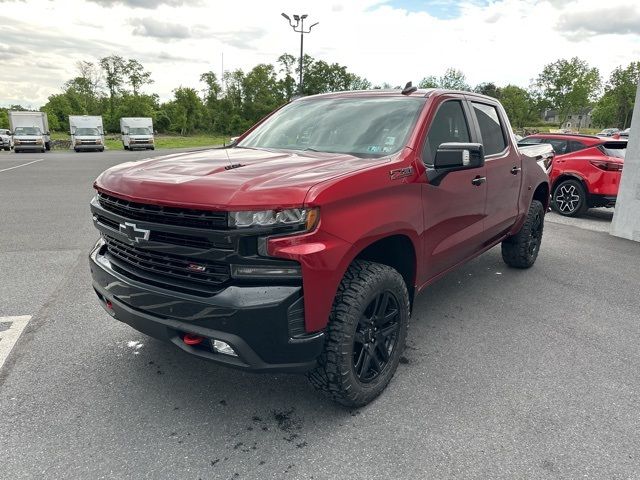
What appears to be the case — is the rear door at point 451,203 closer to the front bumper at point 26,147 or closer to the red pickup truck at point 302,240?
the red pickup truck at point 302,240

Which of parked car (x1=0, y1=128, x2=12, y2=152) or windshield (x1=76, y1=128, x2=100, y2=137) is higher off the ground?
windshield (x1=76, y1=128, x2=100, y2=137)

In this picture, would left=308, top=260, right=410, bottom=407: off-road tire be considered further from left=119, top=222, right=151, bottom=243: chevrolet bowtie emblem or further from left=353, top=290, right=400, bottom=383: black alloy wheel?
left=119, top=222, right=151, bottom=243: chevrolet bowtie emblem

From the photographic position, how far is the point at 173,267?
2.41 m

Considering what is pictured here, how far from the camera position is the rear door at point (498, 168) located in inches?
160

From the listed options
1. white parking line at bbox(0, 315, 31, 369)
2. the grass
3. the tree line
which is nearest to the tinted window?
white parking line at bbox(0, 315, 31, 369)

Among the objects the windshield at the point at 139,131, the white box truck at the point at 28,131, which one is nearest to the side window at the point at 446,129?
the white box truck at the point at 28,131

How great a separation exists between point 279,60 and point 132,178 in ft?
275

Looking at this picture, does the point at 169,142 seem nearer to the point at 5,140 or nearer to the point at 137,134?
the point at 137,134

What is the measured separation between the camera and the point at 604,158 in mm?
8992

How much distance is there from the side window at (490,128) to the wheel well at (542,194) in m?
1.28

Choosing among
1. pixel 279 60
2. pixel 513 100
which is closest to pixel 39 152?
pixel 279 60

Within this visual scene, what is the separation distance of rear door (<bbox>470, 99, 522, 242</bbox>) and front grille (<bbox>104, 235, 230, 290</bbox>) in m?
2.59

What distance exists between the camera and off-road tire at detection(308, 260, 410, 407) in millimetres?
2467

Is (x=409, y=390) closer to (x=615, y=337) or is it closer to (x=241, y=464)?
(x=241, y=464)
